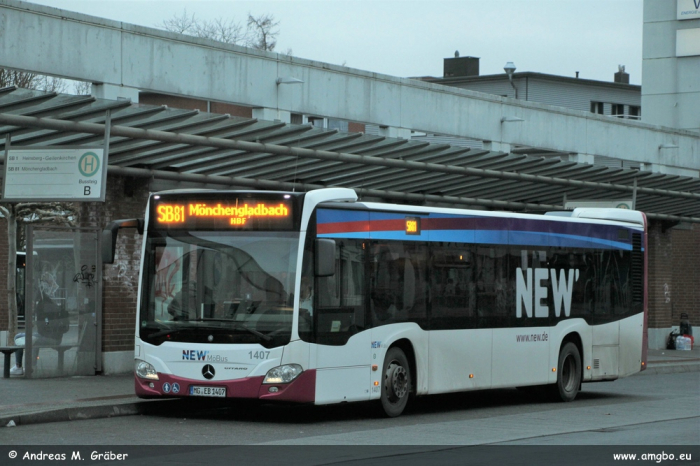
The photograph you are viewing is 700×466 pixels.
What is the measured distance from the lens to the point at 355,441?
11680 millimetres

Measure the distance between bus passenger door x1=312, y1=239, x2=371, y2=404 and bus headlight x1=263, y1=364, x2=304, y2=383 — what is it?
0.35 m

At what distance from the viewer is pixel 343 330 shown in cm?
1364

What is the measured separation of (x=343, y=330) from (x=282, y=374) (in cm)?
106

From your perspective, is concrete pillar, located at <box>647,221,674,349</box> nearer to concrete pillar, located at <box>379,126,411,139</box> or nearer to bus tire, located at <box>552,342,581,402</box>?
concrete pillar, located at <box>379,126,411,139</box>

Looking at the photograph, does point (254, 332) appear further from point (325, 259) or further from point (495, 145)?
point (495, 145)

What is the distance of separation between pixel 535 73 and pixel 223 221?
45.5 m

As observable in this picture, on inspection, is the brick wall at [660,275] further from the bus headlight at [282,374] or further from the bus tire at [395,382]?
the bus headlight at [282,374]

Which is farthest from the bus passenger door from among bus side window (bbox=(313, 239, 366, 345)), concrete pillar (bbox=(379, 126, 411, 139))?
concrete pillar (bbox=(379, 126, 411, 139))

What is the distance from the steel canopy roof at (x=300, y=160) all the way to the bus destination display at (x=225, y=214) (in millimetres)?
1633

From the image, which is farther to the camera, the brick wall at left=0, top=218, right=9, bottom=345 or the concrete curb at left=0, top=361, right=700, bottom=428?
the brick wall at left=0, top=218, right=9, bottom=345

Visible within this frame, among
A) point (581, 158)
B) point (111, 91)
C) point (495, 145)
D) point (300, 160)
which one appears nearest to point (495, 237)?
point (300, 160)

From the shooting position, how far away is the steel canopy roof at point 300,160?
48.6ft

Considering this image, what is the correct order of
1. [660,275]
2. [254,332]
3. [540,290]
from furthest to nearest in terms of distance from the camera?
[660,275] < [540,290] < [254,332]

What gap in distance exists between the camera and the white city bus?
13125mm
